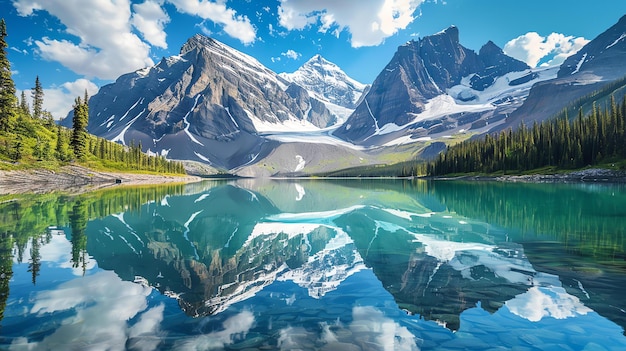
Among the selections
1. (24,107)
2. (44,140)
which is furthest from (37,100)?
(44,140)

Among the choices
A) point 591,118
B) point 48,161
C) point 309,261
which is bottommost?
point 309,261

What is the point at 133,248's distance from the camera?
20.1m

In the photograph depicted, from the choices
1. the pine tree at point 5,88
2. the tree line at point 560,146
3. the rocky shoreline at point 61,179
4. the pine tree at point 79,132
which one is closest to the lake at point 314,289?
the rocky shoreline at point 61,179

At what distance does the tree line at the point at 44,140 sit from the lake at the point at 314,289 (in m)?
92.0

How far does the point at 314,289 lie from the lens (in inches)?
512

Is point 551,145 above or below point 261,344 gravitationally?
above

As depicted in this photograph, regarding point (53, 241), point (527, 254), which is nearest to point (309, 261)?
point (527, 254)

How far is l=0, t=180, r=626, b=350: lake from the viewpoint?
910cm

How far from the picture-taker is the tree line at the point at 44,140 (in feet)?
319

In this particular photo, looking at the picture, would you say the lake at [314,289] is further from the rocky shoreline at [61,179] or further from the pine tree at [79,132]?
the pine tree at [79,132]

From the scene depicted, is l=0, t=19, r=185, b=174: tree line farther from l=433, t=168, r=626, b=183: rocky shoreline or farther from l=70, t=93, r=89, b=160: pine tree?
l=433, t=168, r=626, b=183: rocky shoreline

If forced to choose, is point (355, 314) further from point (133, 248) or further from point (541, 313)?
point (133, 248)

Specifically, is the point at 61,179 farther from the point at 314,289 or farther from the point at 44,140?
the point at 314,289

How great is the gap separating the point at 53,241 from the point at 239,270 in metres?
14.0
